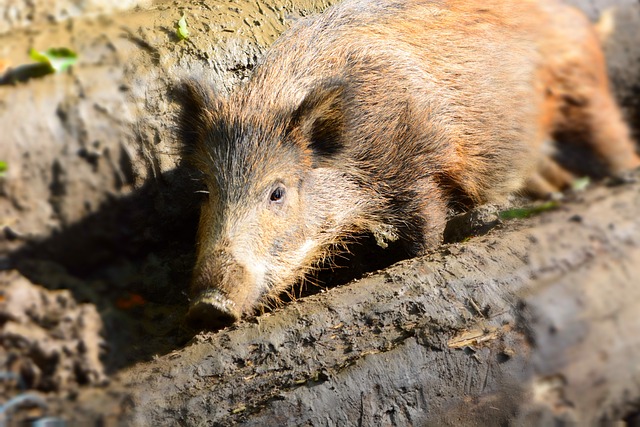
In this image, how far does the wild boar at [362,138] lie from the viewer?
409 cm

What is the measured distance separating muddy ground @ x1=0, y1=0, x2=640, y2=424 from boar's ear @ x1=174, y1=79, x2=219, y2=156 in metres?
0.16

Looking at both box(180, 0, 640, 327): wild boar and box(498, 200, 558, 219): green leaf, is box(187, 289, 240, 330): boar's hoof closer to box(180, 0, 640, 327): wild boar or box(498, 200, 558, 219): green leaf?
box(180, 0, 640, 327): wild boar

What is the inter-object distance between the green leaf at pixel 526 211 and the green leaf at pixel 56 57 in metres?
3.56

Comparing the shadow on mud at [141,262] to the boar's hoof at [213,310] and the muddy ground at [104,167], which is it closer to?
the muddy ground at [104,167]

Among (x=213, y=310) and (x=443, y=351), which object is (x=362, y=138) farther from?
(x=443, y=351)

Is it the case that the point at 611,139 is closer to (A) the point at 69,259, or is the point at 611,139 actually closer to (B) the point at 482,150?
(B) the point at 482,150

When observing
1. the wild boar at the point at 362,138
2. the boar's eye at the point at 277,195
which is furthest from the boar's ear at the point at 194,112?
the boar's eye at the point at 277,195

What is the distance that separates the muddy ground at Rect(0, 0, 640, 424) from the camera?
14.7ft

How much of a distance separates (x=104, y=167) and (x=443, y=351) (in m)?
3.34

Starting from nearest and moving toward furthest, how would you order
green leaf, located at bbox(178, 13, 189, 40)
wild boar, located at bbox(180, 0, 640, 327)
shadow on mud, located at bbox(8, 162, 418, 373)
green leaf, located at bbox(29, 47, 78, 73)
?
wild boar, located at bbox(180, 0, 640, 327)
shadow on mud, located at bbox(8, 162, 418, 373)
green leaf, located at bbox(29, 47, 78, 73)
green leaf, located at bbox(178, 13, 189, 40)

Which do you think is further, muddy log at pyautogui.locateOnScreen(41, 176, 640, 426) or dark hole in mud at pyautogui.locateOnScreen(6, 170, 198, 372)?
dark hole in mud at pyautogui.locateOnScreen(6, 170, 198, 372)

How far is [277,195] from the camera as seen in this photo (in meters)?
4.23

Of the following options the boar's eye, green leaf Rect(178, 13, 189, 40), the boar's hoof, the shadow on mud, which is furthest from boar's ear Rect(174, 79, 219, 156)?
the boar's hoof

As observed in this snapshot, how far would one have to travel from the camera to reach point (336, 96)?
14.2ft
